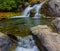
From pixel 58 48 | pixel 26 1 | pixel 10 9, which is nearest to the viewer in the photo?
pixel 58 48

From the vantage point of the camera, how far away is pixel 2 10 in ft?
56.3

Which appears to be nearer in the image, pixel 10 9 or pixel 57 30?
pixel 57 30

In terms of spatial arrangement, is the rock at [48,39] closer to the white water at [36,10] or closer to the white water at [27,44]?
the white water at [27,44]

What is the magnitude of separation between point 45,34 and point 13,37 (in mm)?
1768

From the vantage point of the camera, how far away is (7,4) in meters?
17.3

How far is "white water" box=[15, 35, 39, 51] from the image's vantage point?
9.20 meters

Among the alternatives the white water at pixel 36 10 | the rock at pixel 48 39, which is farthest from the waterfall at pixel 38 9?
the rock at pixel 48 39

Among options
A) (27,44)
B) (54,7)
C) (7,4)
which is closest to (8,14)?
(7,4)

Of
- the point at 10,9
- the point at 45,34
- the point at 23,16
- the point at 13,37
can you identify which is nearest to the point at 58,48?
the point at 45,34

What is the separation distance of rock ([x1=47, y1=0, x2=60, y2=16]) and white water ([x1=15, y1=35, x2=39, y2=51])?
685cm

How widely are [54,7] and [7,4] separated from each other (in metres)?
Answer: 4.09

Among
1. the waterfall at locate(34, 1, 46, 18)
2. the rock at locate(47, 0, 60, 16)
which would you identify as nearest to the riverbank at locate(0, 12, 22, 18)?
the waterfall at locate(34, 1, 46, 18)

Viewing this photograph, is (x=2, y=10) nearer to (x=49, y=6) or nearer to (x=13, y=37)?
(x=49, y=6)

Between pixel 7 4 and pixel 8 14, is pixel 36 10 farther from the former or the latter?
pixel 7 4
